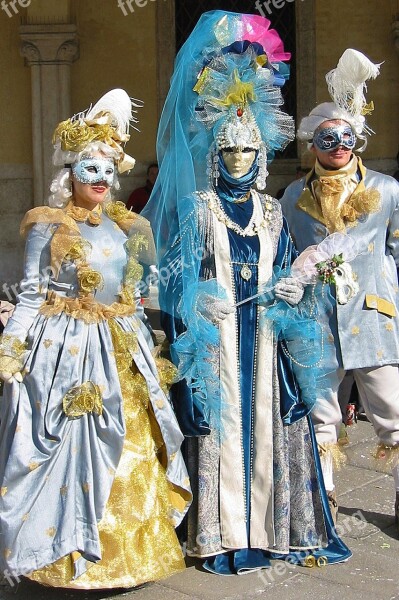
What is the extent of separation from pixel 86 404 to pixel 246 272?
32.8 inches

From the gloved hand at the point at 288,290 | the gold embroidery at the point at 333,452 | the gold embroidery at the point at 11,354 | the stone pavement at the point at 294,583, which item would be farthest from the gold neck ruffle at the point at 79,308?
the gold embroidery at the point at 333,452

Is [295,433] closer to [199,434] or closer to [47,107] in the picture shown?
[199,434]

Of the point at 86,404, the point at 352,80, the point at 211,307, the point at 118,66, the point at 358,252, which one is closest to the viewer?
the point at 86,404

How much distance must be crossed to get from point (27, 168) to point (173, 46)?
206cm

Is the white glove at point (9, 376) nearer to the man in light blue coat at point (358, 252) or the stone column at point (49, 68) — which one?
the man in light blue coat at point (358, 252)

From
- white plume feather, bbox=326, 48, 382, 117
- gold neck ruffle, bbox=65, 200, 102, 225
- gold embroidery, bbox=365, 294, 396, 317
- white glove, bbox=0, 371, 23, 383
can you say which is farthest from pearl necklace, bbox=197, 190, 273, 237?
white glove, bbox=0, 371, 23, 383

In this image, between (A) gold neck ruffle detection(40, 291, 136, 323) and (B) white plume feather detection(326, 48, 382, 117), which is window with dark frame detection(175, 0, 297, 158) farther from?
(A) gold neck ruffle detection(40, 291, 136, 323)

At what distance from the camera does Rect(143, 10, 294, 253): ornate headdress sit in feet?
A: 11.5

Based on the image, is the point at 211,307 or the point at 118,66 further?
the point at 118,66

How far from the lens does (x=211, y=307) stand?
11.4 feet

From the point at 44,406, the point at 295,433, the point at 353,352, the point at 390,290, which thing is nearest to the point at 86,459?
the point at 44,406

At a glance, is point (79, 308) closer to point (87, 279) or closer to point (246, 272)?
point (87, 279)

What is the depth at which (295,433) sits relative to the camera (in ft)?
12.0

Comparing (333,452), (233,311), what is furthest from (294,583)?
(233,311)
